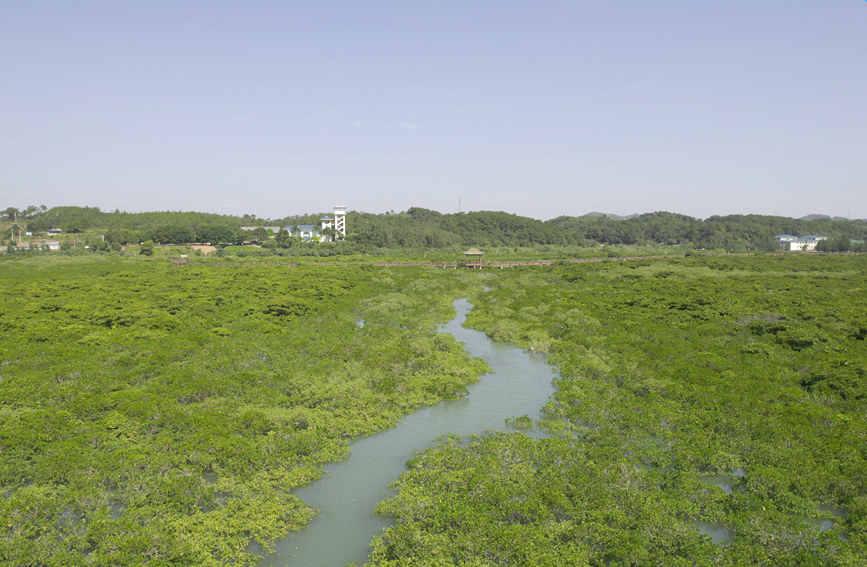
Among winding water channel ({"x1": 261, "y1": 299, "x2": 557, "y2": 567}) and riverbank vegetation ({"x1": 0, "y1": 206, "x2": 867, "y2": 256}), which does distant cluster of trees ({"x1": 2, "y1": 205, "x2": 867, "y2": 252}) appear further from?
winding water channel ({"x1": 261, "y1": 299, "x2": 557, "y2": 567})

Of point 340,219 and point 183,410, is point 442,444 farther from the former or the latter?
point 340,219

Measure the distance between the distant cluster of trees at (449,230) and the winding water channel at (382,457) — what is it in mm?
77092

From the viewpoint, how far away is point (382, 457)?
1430 cm

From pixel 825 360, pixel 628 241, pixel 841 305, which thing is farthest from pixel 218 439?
pixel 628 241

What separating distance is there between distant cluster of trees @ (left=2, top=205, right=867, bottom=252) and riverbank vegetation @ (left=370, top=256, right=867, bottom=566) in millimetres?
80079

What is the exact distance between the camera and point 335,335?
2672cm

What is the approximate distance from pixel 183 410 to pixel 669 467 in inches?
586

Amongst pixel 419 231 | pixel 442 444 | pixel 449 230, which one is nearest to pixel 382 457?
pixel 442 444

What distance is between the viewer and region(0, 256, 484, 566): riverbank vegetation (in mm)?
9938

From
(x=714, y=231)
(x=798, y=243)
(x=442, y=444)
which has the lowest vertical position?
(x=442, y=444)

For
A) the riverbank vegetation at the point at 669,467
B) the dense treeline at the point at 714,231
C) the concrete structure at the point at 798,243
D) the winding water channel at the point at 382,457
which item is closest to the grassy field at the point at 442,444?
the riverbank vegetation at the point at 669,467

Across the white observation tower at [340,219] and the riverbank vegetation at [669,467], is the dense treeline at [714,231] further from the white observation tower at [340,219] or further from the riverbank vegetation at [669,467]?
the riverbank vegetation at [669,467]

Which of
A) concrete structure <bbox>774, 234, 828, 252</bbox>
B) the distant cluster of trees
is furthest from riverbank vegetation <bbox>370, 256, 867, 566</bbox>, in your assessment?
concrete structure <bbox>774, 234, 828, 252</bbox>

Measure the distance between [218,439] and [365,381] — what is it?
22.6 feet
